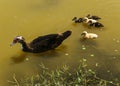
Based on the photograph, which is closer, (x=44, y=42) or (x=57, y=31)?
(x=44, y=42)

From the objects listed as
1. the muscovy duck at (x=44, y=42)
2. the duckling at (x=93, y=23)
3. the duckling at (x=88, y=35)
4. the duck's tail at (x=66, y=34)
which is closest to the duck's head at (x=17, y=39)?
the muscovy duck at (x=44, y=42)

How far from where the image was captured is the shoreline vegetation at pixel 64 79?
6.50 meters

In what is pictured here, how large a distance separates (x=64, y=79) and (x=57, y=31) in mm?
1791

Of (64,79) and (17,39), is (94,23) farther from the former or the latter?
(64,79)

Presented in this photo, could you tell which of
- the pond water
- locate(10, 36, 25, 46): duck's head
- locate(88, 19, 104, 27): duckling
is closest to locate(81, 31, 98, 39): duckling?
the pond water

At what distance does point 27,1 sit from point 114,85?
3.77 m

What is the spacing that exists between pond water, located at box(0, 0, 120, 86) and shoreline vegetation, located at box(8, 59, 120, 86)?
16cm

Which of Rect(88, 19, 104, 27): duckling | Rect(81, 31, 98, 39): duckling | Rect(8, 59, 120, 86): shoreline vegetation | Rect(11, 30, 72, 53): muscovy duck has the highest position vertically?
Rect(88, 19, 104, 27): duckling

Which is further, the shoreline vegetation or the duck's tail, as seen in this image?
the duck's tail

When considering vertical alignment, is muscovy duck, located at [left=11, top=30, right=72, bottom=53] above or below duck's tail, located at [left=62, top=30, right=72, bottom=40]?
below

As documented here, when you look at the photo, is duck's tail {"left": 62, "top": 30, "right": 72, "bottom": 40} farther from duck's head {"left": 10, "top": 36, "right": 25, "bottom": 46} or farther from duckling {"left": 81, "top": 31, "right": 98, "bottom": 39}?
duck's head {"left": 10, "top": 36, "right": 25, "bottom": 46}

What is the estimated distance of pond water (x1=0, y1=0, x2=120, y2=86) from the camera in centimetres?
705

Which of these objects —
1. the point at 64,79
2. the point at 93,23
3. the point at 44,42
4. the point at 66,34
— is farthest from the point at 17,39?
the point at 93,23

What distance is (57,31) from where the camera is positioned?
8094 millimetres
